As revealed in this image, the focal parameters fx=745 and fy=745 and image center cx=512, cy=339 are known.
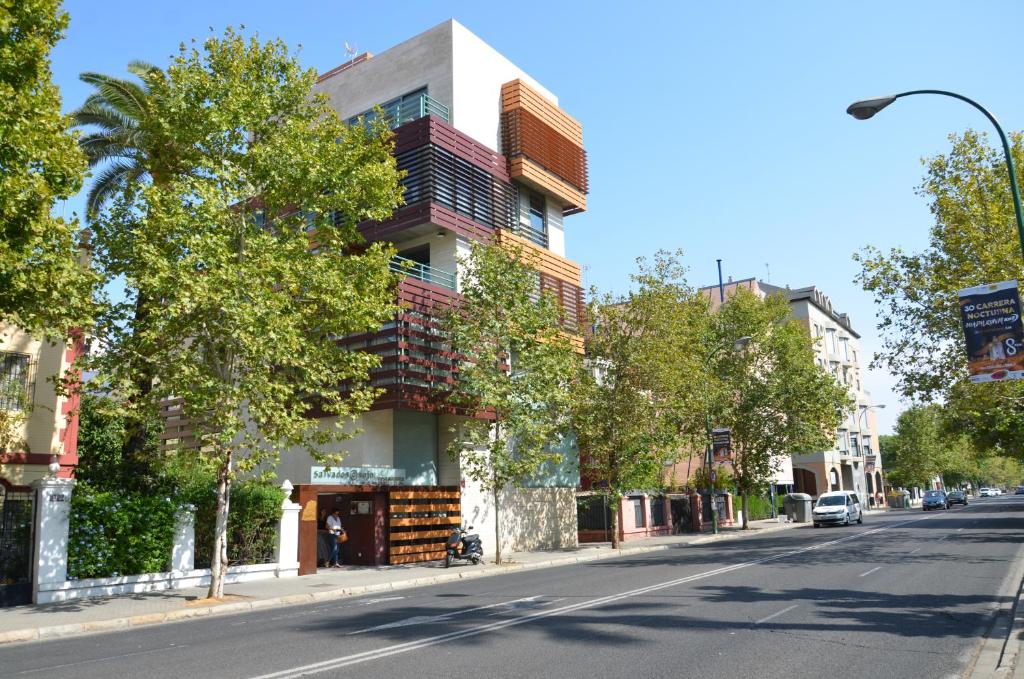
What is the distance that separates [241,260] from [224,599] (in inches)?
287

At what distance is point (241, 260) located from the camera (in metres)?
16.6

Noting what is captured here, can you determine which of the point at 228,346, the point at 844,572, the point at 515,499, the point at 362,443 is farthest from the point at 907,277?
the point at 228,346

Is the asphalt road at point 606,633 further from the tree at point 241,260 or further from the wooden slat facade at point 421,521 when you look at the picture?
the wooden slat facade at point 421,521

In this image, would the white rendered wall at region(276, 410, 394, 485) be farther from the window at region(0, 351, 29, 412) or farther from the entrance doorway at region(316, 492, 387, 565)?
the window at region(0, 351, 29, 412)

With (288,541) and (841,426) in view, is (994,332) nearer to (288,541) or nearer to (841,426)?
(288,541)


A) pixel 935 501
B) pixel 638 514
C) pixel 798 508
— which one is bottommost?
pixel 935 501

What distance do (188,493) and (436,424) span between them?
9.89 meters

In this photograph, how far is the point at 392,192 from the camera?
1858 cm

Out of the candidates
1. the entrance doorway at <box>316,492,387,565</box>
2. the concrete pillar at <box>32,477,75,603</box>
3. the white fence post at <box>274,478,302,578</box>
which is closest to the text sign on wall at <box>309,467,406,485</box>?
the entrance doorway at <box>316,492,387,565</box>

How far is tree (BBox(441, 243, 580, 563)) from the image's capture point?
76.3 ft

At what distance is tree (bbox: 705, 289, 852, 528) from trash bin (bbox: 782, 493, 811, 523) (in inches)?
306

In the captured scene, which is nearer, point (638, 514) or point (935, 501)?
point (638, 514)

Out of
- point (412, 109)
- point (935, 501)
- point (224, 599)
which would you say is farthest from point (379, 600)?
point (935, 501)

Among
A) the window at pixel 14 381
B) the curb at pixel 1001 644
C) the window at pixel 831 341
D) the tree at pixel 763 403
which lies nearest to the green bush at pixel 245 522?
the window at pixel 14 381
